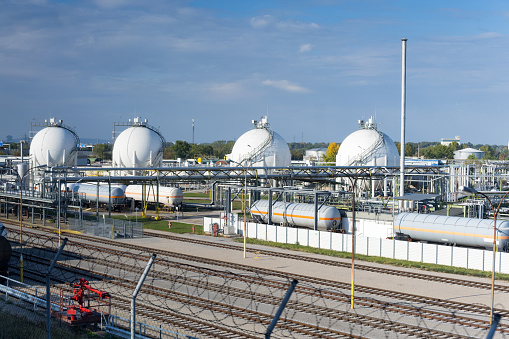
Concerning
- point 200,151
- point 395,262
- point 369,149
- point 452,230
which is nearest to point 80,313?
point 395,262

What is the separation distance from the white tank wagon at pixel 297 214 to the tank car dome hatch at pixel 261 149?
95.4 ft

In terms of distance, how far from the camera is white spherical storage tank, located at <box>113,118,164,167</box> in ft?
259

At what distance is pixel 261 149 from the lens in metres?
81.4

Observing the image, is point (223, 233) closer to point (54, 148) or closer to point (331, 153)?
point (54, 148)

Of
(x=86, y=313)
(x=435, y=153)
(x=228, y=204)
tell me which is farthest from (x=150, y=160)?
(x=435, y=153)

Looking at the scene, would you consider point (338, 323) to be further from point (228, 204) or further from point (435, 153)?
point (435, 153)

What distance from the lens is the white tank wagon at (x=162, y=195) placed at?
67.4m

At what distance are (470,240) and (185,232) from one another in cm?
2623

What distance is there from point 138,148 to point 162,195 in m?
13.8

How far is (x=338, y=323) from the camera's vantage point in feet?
71.7

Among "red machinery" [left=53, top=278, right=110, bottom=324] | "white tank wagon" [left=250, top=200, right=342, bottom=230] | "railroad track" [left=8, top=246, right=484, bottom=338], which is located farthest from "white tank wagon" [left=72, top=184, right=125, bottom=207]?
"red machinery" [left=53, top=278, right=110, bottom=324]

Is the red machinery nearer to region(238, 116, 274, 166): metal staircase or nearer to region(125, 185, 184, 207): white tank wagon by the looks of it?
region(125, 185, 184, 207): white tank wagon

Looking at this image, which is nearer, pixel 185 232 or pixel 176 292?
pixel 176 292

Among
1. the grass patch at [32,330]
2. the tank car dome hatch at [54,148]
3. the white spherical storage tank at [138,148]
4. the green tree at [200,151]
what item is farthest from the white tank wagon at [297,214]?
the green tree at [200,151]
